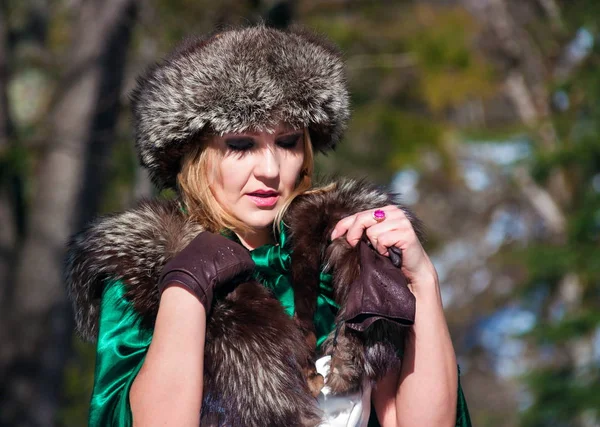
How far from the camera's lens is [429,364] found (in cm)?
227

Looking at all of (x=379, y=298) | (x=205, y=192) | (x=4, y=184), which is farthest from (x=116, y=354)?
(x=4, y=184)

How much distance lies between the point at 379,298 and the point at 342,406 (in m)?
0.35

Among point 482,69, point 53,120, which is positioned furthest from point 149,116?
point 482,69

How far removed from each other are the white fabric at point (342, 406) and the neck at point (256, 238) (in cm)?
40

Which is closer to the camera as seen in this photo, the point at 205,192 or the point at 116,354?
the point at 116,354

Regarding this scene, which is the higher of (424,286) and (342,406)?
(424,286)

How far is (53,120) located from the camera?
19.4 feet

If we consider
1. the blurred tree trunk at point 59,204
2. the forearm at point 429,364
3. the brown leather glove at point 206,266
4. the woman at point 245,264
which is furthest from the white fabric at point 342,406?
the blurred tree trunk at point 59,204

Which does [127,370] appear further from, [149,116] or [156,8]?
[156,8]

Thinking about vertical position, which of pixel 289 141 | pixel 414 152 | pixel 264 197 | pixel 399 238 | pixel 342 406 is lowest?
pixel 414 152

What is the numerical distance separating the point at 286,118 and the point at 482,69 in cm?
958

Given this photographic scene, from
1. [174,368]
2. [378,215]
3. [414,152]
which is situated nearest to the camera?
[174,368]

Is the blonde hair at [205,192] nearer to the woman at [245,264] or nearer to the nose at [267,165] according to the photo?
the woman at [245,264]

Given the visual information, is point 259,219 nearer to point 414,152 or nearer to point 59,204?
point 59,204
